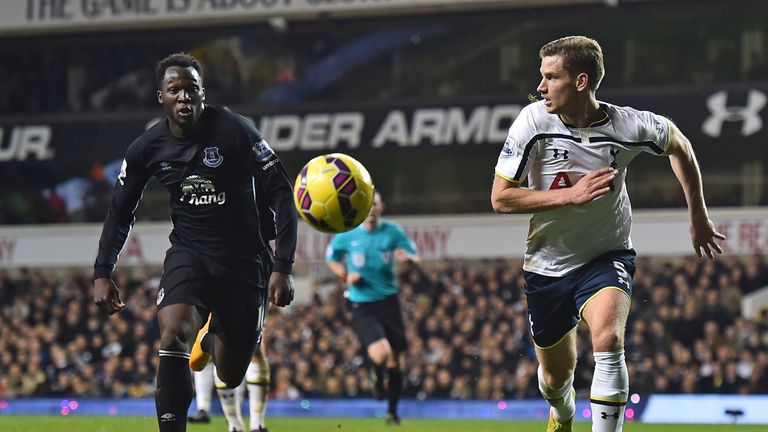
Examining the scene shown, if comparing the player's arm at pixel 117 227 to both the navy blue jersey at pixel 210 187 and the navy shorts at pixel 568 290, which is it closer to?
the navy blue jersey at pixel 210 187

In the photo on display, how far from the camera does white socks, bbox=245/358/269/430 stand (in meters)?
10.0

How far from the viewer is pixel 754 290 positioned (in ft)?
63.9

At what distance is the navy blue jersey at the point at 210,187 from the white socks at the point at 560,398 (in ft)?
5.63

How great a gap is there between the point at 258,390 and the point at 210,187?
10.1 ft

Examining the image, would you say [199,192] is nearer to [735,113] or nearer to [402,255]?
[402,255]

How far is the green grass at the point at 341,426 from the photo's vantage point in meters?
12.3

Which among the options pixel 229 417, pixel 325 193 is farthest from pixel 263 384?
pixel 325 193

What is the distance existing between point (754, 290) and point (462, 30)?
965cm

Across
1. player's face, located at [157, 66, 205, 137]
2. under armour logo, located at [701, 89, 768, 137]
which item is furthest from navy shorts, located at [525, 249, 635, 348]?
under armour logo, located at [701, 89, 768, 137]

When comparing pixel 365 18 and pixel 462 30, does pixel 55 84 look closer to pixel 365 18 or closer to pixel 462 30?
pixel 365 18

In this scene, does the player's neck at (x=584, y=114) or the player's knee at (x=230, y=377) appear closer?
the player's neck at (x=584, y=114)

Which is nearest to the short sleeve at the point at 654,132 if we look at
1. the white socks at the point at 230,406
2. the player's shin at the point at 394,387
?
the white socks at the point at 230,406

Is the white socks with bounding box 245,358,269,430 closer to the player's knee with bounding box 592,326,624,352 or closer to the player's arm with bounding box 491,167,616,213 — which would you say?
the player's arm with bounding box 491,167,616,213

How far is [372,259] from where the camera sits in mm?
13586
